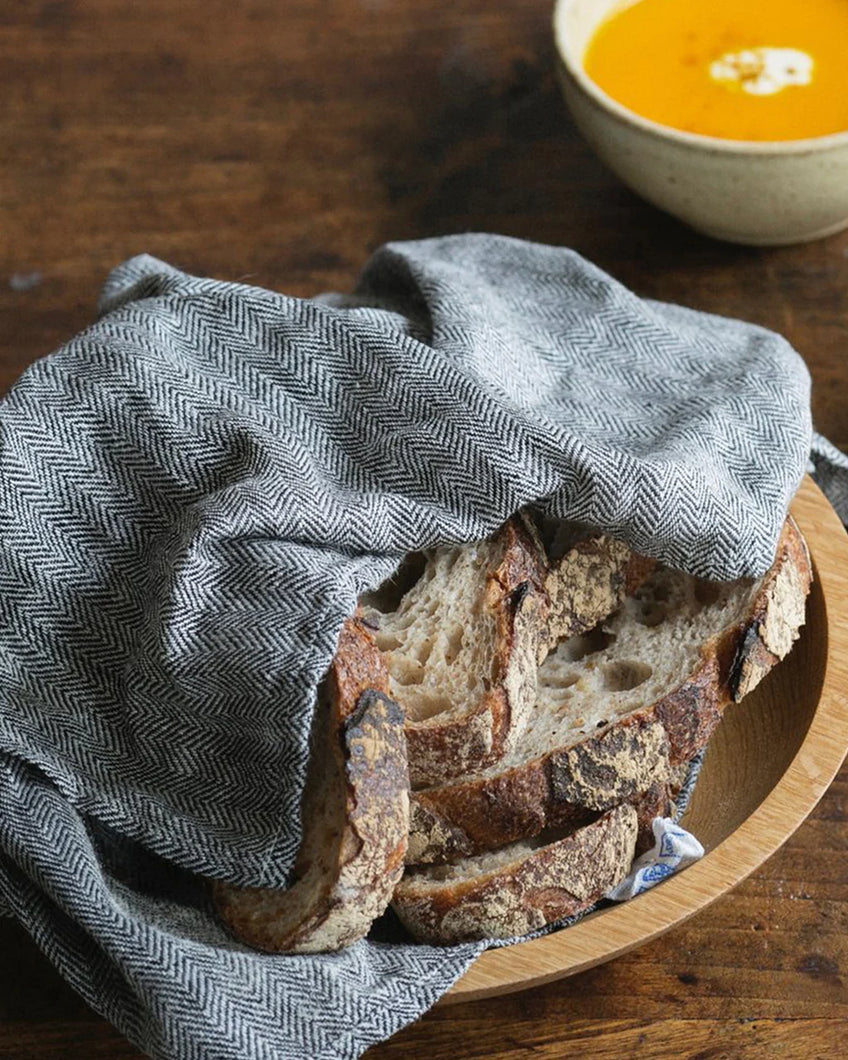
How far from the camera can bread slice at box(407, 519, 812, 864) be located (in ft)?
5.44

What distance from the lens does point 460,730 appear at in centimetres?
164

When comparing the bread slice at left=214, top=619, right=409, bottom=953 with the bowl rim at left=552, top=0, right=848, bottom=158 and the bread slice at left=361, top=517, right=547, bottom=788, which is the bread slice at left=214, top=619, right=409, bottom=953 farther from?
the bowl rim at left=552, top=0, right=848, bottom=158

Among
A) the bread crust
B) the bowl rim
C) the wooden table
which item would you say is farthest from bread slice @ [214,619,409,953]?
the bowl rim

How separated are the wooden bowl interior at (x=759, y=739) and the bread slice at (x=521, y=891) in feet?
0.53

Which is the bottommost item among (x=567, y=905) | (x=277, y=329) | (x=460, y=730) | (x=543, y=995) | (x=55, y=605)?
(x=543, y=995)

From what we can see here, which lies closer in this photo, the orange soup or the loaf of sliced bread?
the loaf of sliced bread

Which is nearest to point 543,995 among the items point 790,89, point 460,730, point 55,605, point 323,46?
point 460,730

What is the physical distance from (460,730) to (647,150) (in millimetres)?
1147

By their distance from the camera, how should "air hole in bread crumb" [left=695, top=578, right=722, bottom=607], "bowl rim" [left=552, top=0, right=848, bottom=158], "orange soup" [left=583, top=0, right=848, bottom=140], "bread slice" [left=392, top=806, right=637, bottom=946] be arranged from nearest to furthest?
"bread slice" [left=392, top=806, right=637, bottom=946]
"air hole in bread crumb" [left=695, top=578, right=722, bottom=607]
"bowl rim" [left=552, top=0, right=848, bottom=158]
"orange soup" [left=583, top=0, right=848, bottom=140]

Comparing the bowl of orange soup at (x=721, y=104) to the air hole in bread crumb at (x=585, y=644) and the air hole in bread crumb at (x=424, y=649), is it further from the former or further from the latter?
the air hole in bread crumb at (x=424, y=649)

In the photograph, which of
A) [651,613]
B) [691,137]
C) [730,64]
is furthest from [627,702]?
[730,64]

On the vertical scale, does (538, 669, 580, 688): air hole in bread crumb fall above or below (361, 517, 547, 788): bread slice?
below

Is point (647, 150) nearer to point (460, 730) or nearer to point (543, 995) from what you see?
point (460, 730)

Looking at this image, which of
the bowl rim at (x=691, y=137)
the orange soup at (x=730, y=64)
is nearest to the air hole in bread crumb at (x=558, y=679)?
the bowl rim at (x=691, y=137)
